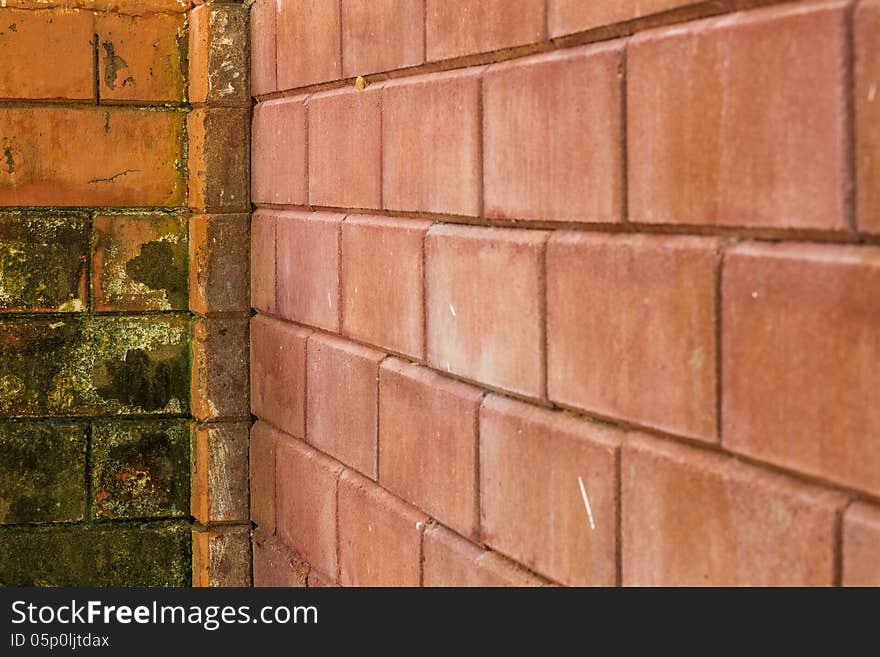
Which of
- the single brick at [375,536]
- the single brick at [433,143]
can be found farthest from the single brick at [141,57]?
the single brick at [375,536]

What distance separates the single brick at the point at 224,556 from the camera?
5176mm

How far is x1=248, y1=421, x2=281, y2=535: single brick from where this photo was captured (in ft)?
16.1

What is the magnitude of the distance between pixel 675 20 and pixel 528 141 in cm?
59

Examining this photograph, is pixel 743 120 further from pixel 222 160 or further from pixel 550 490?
pixel 222 160

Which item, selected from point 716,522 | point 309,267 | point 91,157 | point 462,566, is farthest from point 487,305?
point 91,157

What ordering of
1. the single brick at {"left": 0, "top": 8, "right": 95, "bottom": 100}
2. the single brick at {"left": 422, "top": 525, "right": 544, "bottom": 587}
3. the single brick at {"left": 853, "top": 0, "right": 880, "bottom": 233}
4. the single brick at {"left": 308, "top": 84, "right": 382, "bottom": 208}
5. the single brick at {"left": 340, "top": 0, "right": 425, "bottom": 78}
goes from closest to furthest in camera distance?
1. the single brick at {"left": 853, "top": 0, "right": 880, "bottom": 233}
2. the single brick at {"left": 422, "top": 525, "right": 544, "bottom": 587}
3. the single brick at {"left": 340, "top": 0, "right": 425, "bottom": 78}
4. the single brick at {"left": 308, "top": 84, "right": 382, "bottom": 208}
5. the single brick at {"left": 0, "top": 8, "right": 95, "bottom": 100}

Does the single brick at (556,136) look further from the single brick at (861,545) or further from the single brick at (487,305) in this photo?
the single brick at (861,545)

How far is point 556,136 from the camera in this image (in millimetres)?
2729

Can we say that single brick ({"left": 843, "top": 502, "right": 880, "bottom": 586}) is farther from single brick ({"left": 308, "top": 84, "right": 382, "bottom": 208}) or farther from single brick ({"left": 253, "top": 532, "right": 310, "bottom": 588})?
single brick ({"left": 253, "top": 532, "right": 310, "bottom": 588})

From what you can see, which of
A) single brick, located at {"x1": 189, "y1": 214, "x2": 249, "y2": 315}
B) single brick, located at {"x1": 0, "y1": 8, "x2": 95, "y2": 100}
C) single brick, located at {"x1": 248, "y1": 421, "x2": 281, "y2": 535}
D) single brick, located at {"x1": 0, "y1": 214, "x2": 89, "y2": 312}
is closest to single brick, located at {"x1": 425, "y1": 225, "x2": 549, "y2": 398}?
single brick, located at {"x1": 248, "y1": 421, "x2": 281, "y2": 535}

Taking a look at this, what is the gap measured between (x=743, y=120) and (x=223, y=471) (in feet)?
11.3

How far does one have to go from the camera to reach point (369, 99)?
3811mm

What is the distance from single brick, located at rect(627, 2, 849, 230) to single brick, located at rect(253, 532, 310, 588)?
2513 mm

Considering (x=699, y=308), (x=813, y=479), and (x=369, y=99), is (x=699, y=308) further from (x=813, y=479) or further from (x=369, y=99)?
(x=369, y=99)
